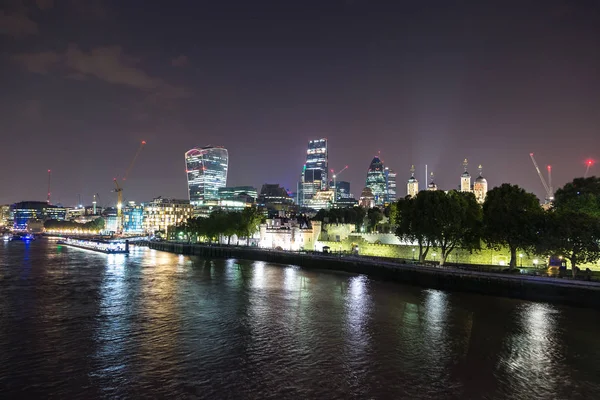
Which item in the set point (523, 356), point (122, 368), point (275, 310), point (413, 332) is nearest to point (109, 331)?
point (122, 368)

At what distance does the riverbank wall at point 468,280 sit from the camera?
146ft

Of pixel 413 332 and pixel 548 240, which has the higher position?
pixel 548 240

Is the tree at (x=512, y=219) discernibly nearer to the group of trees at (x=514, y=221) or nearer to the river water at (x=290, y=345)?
the group of trees at (x=514, y=221)

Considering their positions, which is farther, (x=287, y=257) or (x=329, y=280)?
(x=287, y=257)

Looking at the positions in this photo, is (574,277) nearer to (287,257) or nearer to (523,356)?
(523,356)

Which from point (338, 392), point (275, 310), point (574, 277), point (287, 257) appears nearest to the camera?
point (338, 392)

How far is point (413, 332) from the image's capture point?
3300 centimetres

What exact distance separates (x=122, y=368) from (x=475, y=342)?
23.3 meters

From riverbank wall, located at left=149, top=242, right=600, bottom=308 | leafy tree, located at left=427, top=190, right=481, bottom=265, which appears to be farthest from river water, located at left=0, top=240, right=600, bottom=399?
leafy tree, located at left=427, top=190, right=481, bottom=265

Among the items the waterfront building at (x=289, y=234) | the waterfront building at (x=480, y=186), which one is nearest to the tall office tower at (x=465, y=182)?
the waterfront building at (x=480, y=186)

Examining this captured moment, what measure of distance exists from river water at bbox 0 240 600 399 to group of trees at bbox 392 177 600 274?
417 inches

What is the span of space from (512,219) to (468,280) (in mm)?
10422

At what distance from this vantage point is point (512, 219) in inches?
2245

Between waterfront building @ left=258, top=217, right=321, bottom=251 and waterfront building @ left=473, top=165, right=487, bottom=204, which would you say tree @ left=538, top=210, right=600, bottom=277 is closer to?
waterfront building @ left=258, top=217, right=321, bottom=251
